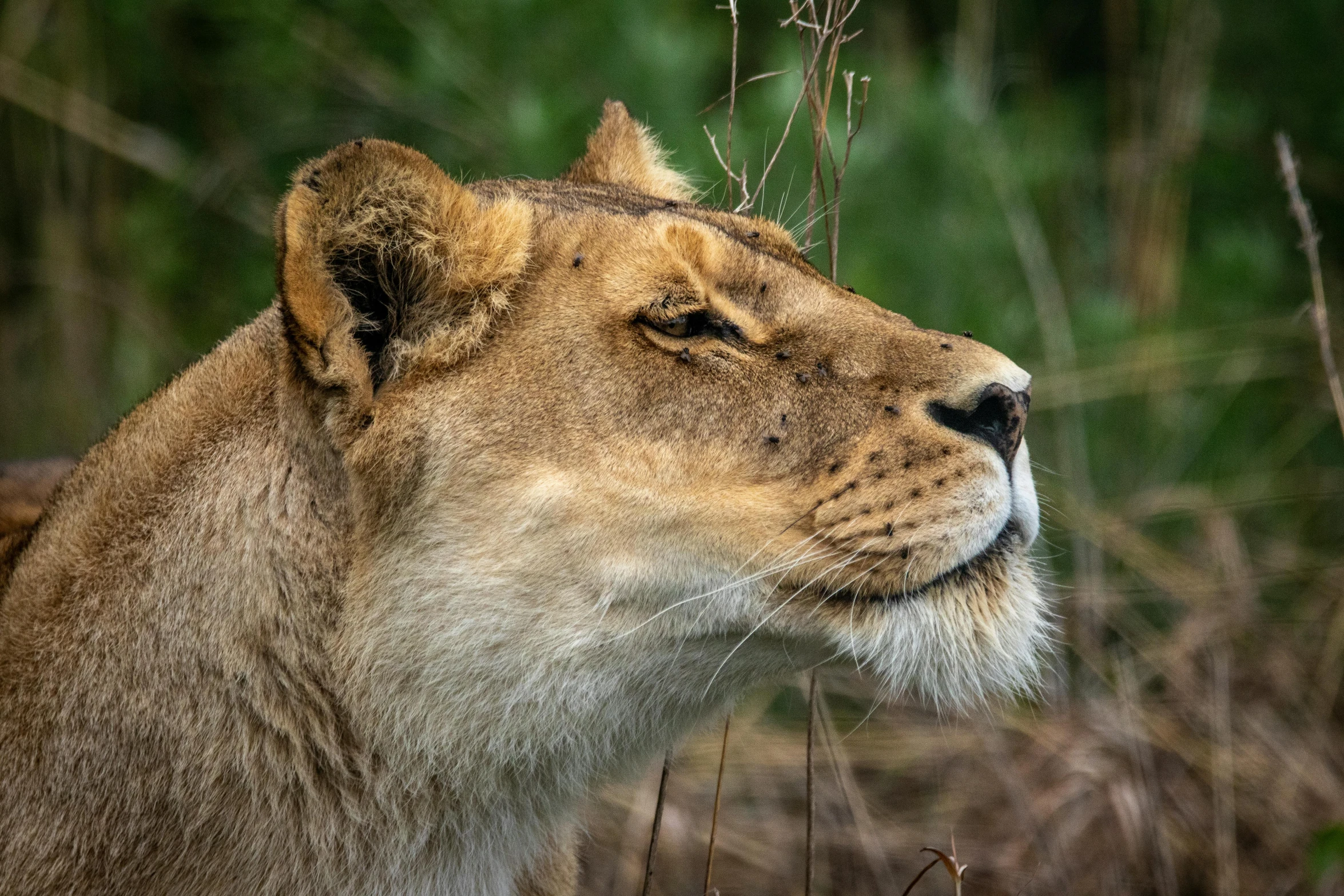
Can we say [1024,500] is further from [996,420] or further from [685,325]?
[685,325]

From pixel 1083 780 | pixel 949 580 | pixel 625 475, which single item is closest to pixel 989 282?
pixel 1083 780

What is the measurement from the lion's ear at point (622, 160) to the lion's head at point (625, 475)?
0.86 m

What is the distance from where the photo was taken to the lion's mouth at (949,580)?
2.75 metres

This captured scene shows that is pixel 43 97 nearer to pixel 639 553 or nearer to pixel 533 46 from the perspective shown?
pixel 533 46

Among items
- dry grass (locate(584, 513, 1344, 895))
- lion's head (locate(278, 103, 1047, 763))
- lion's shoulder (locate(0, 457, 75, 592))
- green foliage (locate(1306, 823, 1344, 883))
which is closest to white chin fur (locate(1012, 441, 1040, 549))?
lion's head (locate(278, 103, 1047, 763))

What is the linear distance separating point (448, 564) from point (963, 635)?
1.06 meters

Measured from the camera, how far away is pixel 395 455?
276 centimetres

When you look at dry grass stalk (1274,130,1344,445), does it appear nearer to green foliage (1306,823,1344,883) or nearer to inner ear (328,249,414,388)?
green foliage (1306,823,1344,883)

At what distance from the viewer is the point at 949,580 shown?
278cm

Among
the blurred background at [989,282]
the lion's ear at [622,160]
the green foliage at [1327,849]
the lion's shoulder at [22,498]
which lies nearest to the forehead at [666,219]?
the lion's ear at [622,160]

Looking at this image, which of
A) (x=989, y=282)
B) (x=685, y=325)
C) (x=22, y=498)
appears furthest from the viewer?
(x=989, y=282)

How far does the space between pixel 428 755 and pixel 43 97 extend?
6.36 metres

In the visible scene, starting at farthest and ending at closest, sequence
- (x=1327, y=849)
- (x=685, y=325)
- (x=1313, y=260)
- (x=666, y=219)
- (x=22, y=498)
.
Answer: (x=22, y=498), (x=1313, y=260), (x=1327, y=849), (x=666, y=219), (x=685, y=325)

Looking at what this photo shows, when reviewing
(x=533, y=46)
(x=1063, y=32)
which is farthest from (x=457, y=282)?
(x=1063, y=32)
